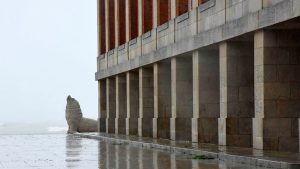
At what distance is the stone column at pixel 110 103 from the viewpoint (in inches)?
2052

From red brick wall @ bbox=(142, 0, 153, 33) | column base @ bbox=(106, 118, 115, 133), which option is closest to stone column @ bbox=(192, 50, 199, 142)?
red brick wall @ bbox=(142, 0, 153, 33)

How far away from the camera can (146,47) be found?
40.6 meters

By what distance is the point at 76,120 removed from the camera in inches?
2324

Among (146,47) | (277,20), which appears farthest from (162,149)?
(146,47)

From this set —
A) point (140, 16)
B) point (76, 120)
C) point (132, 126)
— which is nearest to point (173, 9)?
point (140, 16)

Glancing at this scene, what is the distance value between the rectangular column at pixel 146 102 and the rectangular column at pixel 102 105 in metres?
13.1

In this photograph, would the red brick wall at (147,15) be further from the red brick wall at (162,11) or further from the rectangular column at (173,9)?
the rectangular column at (173,9)

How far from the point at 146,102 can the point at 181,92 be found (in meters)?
7.19

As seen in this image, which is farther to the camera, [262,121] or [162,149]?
[162,149]

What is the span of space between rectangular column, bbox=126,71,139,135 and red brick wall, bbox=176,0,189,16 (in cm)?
1084

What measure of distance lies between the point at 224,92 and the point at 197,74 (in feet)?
11.2

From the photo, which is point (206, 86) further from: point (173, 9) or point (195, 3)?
point (173, 9)

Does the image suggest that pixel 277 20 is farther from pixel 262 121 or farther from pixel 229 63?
pixel 229 63

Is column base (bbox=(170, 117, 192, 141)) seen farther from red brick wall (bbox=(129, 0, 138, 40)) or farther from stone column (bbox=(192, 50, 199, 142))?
red brick wall (bbox=(129, 0, 138, 40))
